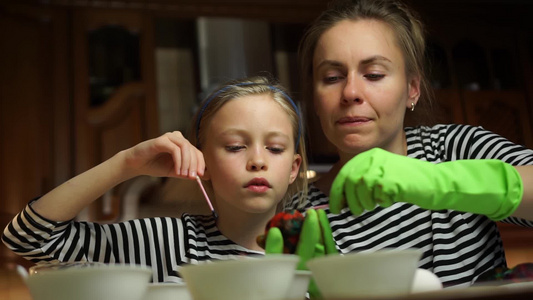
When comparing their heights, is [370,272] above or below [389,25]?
below

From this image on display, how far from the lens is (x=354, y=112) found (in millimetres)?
949

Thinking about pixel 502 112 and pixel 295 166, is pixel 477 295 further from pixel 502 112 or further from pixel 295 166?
pixel 502 112

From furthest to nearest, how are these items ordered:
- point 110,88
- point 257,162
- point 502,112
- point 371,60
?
point 502,112
point 110,88
point 371,60
point 257,162

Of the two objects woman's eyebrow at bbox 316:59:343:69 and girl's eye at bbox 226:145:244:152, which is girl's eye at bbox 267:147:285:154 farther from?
woman's eyebrow at bbox 316:59:343:69

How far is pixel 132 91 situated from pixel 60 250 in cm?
145

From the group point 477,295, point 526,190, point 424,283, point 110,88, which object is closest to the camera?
point 477,295

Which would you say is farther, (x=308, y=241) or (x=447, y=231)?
(x=447, y=231)

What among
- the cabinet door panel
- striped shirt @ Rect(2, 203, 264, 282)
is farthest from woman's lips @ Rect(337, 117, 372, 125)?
the cabinet door panel

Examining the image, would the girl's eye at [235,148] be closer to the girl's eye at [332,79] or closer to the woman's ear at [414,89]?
the girl's eye at [332,79]

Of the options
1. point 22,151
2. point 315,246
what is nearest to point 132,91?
point 22,151

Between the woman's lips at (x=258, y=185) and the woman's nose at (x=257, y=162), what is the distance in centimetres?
2

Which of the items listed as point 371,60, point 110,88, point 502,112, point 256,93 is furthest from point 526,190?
point 502,112

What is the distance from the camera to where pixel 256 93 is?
1009 millimetres

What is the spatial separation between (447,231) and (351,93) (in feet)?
0.86
